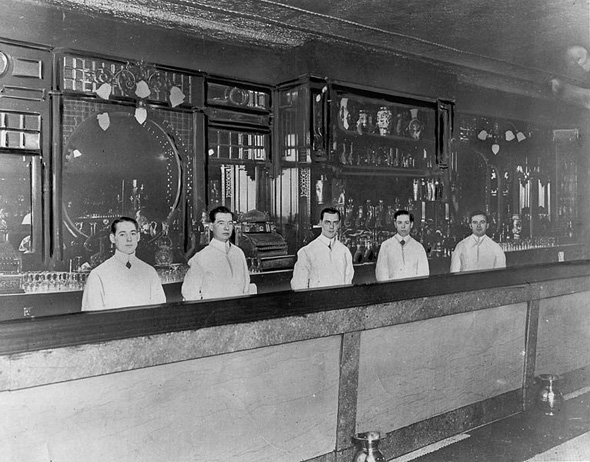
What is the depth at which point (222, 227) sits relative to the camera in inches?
172

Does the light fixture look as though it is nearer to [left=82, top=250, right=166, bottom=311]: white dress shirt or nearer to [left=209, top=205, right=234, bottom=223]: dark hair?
[left=209, top=205, right=234, bottom=223]: dark hair

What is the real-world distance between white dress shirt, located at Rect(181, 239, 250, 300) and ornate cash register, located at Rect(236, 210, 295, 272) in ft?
1.76

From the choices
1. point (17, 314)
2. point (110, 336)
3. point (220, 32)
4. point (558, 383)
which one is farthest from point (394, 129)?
point (110, 336)

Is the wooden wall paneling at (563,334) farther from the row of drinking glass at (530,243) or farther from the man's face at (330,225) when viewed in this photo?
the row of drinking glass at (530,243)

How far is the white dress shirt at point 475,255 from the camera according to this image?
216 inches

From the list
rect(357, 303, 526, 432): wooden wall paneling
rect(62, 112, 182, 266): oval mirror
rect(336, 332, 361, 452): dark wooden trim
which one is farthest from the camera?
rect(62, 112, 182, 266): oval mirror

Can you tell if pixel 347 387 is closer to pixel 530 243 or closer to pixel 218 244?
pixel 218 244

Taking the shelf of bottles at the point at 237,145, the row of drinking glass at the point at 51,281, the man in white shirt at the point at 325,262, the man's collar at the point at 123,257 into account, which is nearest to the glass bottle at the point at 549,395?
the man in white shirt at the point at 325,262

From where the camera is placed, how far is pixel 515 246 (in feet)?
24.0

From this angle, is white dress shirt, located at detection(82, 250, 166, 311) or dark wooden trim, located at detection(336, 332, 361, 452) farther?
white dress shirt, located at detection(82, 250, 166, 311)

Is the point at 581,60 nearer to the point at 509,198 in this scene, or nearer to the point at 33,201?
the point at 509,198

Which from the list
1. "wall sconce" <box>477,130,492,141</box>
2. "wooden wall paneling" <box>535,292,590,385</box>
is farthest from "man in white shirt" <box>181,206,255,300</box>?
"wall sconce" <box>477,130,492,141</box>

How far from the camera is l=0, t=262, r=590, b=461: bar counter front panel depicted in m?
1.73

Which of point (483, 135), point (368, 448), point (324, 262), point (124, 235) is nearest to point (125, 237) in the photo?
point (124, 235)
